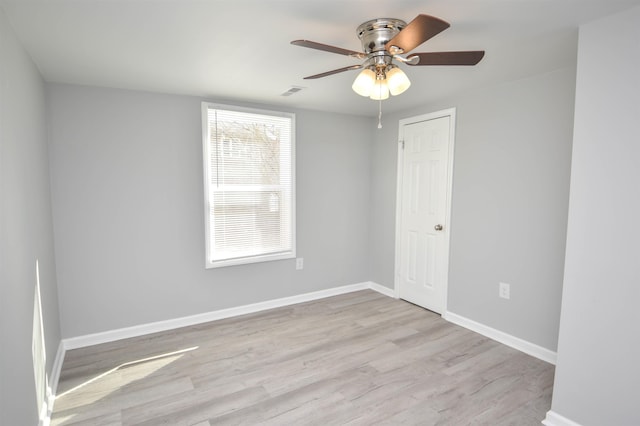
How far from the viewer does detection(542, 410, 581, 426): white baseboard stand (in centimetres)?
194

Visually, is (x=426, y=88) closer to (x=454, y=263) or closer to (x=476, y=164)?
(x=476, y=164)

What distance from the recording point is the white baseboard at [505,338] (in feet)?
8.91

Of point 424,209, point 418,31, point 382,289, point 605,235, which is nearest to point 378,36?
point 418,31

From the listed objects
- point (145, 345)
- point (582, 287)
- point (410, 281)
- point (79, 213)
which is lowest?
point (145, 345)

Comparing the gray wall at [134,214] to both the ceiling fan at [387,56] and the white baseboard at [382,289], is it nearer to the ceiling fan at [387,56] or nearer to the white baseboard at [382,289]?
the white baseboard at [382,289]

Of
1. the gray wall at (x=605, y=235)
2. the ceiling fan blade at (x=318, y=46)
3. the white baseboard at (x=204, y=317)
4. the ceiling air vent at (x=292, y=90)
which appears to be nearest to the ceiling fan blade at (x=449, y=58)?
the ceiling fan blade at (x=318, y=46)

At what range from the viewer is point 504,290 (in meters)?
3.02

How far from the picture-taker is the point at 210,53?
7.29ft

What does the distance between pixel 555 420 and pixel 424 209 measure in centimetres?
217

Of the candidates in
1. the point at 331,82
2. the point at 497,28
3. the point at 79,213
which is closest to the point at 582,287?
the point at 497,28

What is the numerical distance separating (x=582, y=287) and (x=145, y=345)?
3.27 meters

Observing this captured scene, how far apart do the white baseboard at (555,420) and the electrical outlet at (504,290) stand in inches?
43.0

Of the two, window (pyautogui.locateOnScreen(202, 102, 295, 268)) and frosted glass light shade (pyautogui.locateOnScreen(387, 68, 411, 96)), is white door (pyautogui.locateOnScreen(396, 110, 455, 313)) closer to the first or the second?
window (pyautogui.locateOnScreen(202, 102, 295, 268))

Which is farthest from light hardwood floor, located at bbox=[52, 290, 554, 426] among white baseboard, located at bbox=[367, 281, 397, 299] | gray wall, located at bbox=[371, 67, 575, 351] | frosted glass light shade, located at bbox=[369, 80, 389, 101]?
frosted glass light shade, located at bbox=[369, 80, 389, 101]
